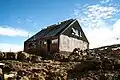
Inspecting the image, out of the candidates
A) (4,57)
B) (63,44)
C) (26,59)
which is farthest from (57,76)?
(63,44)

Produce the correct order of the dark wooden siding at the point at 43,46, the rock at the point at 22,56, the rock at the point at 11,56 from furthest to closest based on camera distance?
1. the dark wooden siding at the point at 43,46
2. the rock at the point at 11,56
3. the rock at the point at 22,56

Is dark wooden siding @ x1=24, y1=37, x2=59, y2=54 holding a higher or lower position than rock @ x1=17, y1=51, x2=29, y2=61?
higher

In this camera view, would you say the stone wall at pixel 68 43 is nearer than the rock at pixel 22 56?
No

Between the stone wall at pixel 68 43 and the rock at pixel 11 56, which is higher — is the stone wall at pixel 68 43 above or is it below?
above

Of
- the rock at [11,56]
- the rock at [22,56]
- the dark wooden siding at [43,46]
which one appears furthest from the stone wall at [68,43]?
the rock at [11,56]

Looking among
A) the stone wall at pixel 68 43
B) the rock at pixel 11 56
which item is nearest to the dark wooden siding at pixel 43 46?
the stone wall at pixel 68 43

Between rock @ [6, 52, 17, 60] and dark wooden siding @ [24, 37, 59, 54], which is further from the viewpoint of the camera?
dark wooden siding @ [24, 37, 59, 54]

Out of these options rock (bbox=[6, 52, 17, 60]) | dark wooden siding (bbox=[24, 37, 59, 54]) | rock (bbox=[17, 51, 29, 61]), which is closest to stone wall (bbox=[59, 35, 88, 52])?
dark wooden siding (bbox=[24, 37, 59, 54])

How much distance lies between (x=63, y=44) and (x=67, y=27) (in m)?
3.05

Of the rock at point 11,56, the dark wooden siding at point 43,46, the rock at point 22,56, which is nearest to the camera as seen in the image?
the rock at point 22,56

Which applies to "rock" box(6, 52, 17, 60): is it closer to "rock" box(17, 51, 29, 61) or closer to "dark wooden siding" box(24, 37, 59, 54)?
"rock" box(17, 51, 29, 61)

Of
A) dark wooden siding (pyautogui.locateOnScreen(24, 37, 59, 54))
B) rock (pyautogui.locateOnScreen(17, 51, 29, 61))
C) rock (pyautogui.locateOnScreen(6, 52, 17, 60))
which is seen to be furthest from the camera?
dark wooden siding (pyautogui.locateOnScreen(24, 37, 59, 54))

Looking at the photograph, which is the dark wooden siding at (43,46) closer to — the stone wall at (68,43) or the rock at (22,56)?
the stone wall at (68,43)

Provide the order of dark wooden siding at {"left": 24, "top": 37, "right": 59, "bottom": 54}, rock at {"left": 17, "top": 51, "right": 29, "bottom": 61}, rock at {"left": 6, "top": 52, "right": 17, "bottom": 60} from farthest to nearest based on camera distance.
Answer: dark wooden siding at {"left": 24, "top": 37, "right": 59, "bottom": 54}
rock at {"left": 6, "top": 52, "right": 17, "bottom": 60}
rock at {"left": 17, "top": 51, "right": 29, "bottom": 61}
